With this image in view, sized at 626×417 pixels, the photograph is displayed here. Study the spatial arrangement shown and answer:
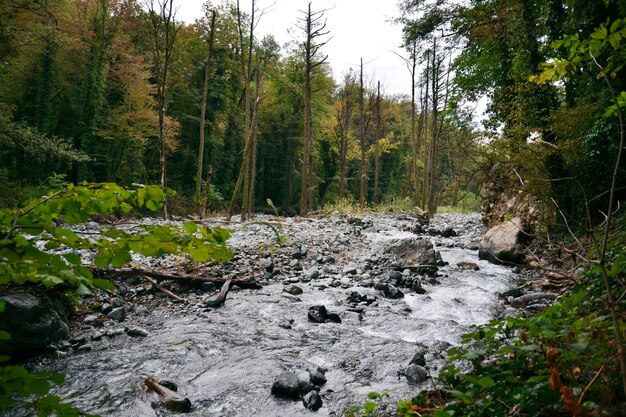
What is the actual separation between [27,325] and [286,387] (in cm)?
294

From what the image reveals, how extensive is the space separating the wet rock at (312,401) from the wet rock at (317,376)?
284mm

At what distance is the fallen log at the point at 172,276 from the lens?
5531 millimetres

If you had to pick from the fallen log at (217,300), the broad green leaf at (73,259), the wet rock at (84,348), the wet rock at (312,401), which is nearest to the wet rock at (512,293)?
the wet rock at (312,401)

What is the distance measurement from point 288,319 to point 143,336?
1.99 m

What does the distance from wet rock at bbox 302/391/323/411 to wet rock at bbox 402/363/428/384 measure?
98cm

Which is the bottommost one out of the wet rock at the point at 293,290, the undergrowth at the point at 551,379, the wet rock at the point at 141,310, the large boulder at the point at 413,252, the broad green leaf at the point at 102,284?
the wet rock at the point at 141,310

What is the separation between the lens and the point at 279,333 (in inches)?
190

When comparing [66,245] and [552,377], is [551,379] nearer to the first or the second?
[552,377]

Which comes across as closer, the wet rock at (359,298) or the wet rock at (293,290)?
the wet rock at (359,298)

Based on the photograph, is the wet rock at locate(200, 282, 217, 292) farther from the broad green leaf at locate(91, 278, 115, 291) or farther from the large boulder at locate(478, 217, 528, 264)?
the large boulder at locate(478, 217, 528, 264)

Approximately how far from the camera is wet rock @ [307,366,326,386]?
350cm

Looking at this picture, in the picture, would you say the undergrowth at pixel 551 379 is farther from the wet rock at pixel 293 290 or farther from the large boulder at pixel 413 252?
the large boulder at pixel 413 252

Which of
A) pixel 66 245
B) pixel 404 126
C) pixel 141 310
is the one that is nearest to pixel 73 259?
pixel 66 245

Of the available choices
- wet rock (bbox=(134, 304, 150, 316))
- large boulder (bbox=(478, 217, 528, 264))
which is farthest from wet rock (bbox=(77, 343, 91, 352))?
large boulder (bbox=(478, 217, 528, 264))
